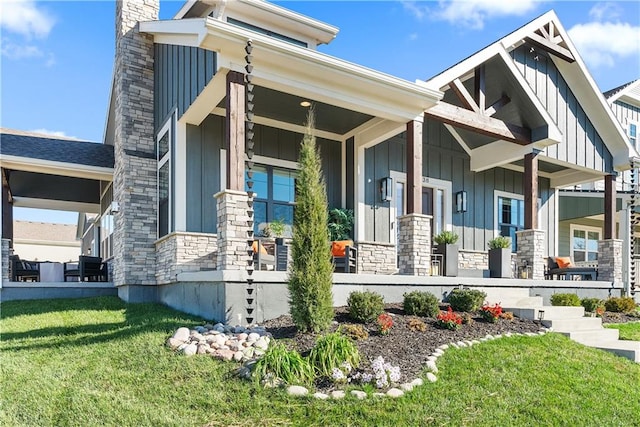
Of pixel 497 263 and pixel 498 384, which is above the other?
pixel 497 263

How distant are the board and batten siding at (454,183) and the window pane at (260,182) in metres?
2.47

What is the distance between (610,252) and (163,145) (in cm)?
1146

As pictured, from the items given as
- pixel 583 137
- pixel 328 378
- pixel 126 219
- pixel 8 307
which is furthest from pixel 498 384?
pixel 583 137

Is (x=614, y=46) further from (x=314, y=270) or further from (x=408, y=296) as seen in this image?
(x=314, y=270)

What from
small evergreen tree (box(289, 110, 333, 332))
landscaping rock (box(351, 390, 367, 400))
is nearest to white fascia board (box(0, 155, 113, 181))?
small evergreen tree (box(289, 110, 333, 332))

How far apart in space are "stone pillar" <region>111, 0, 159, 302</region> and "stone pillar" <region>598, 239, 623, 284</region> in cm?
1130

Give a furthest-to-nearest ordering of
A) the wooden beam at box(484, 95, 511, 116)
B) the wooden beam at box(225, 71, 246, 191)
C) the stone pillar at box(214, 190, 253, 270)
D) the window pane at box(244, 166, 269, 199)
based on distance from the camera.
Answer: the wooden beam at box(484, 95, 511, 116) < the window pane at box(244, 166, 269, 199) < the wooden beam at box(225, 71, 246, 191) < the stone pillar at box(214, 190, 253, 270)

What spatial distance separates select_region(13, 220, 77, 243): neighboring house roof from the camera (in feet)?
95.1

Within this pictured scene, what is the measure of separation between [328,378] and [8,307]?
7562 millimetres

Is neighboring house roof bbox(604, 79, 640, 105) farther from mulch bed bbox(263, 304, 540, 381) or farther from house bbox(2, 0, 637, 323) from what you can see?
mulch bed bbox(263, 304, 540, 381)

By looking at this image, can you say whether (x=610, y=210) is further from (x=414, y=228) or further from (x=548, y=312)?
(x=414, y=228)

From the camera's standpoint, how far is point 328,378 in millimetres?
4473

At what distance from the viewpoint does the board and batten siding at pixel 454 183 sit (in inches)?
438

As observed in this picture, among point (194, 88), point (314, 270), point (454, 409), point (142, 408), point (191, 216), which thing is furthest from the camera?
point (191, 216)
